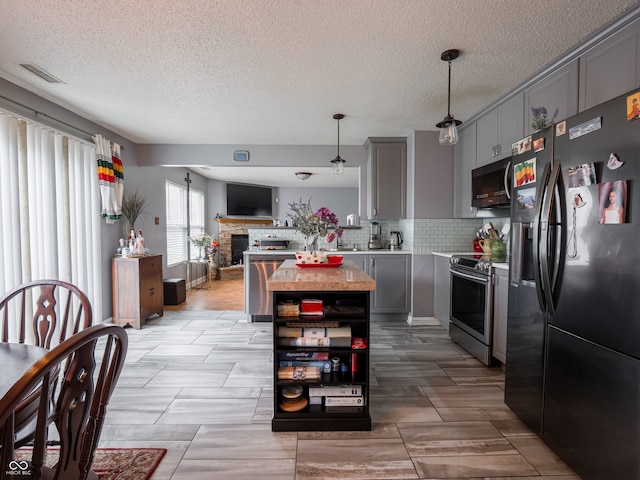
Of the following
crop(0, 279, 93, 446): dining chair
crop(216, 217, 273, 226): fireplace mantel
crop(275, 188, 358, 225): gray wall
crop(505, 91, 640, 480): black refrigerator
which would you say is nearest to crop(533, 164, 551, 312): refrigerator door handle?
crop(505, 91, 640, 480): black refrigerator

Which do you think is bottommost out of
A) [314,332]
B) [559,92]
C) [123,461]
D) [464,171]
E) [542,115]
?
[123,461]

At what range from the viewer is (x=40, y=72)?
2.45m

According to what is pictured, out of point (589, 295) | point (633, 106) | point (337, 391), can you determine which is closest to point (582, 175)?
point (633, 106)

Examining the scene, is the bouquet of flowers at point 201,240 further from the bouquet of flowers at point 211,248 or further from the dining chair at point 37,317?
the dining chair at point 37,317

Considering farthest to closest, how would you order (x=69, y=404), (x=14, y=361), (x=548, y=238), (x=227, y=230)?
(x=227, y=230), (x=548, y=238), (x=14, y=361), (x=69, y=404)

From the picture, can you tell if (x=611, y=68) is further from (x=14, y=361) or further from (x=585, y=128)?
(x=14, y=361)

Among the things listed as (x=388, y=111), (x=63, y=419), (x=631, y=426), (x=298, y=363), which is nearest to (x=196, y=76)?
(x=388, y=111)

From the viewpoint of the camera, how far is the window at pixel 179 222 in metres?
5.80

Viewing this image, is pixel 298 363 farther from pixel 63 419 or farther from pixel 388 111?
pixel 388 111

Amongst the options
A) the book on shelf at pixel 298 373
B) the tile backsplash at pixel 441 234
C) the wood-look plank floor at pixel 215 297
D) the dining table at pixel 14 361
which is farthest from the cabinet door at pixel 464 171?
the dining table at pixel 14 361

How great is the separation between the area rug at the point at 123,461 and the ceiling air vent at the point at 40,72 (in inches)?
100

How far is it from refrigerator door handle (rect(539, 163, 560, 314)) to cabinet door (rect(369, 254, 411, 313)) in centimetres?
240

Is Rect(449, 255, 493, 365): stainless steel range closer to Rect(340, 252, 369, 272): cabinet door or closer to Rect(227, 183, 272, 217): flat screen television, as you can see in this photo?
Rect(340, 252, 369, 272): cabinet door

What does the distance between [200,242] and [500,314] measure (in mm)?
5669
